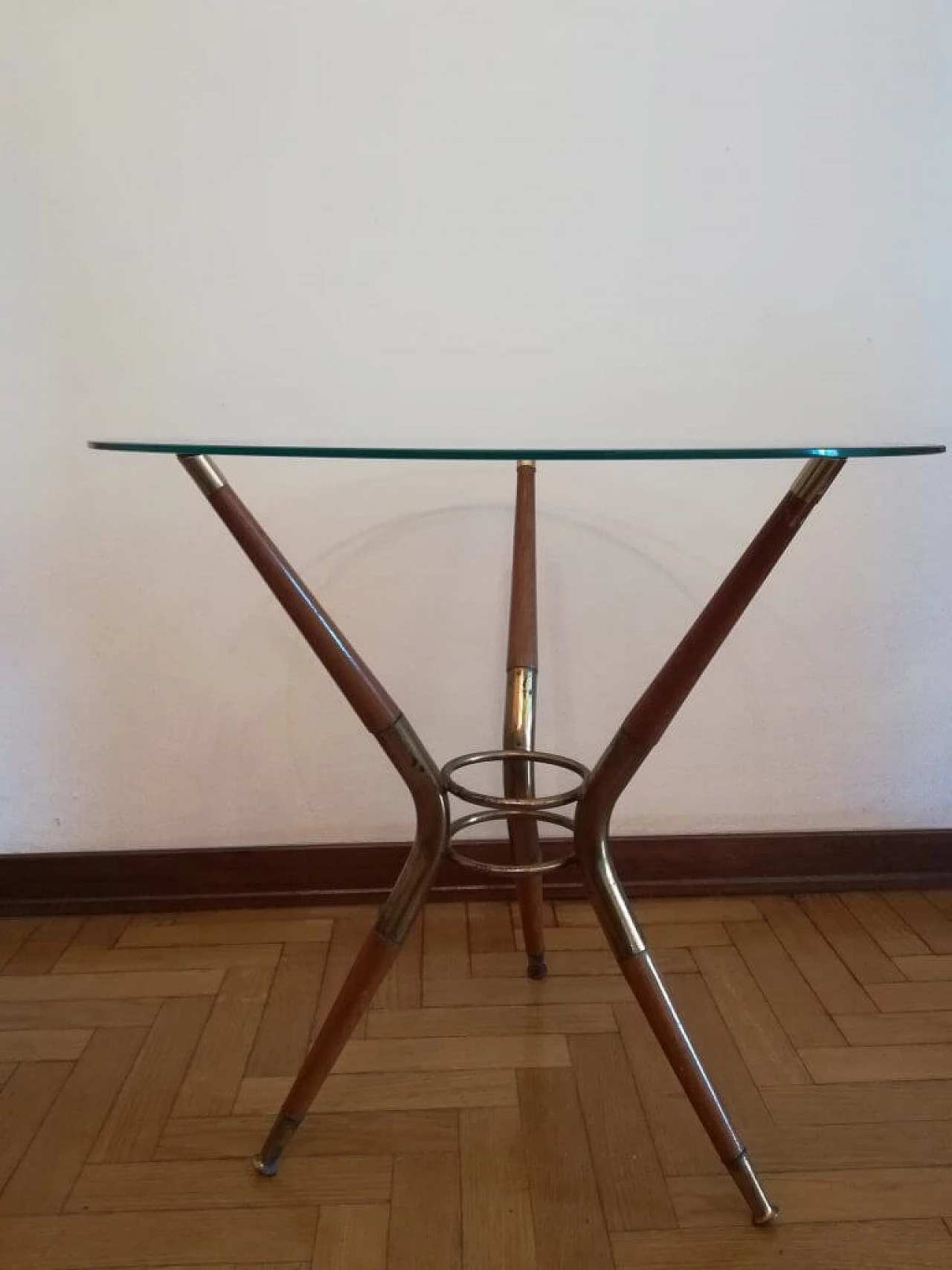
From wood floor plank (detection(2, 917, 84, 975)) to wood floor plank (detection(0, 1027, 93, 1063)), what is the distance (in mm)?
168

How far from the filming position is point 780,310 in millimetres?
1612

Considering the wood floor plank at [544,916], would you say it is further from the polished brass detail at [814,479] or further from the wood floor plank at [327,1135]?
the polished brass detail at [814,479]

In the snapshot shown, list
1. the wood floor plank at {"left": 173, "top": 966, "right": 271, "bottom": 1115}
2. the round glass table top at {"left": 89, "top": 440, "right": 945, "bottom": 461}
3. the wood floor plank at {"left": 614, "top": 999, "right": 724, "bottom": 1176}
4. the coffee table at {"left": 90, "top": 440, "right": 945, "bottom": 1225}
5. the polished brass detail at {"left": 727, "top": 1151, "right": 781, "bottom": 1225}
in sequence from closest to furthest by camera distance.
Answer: the round glass table top at {"left": 89, "top": 440, "right": 945, "bottom": 461} → the coffee table at {"left": 90, "top": 440, "right": 945, "bottom": 1225} → the polished brass detail at {"left": 727, "top": 1151, "right": 781, "bottom": 1225} → the wood floor plank at {"left": 614, "top": 999, "right": 724, "bottom": 1176} → the wood floor plank at {"left": 173, "top": 966, "right": 271, "bottom": 1115}

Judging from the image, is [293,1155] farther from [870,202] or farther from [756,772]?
[870,202]

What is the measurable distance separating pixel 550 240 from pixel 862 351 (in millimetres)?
578

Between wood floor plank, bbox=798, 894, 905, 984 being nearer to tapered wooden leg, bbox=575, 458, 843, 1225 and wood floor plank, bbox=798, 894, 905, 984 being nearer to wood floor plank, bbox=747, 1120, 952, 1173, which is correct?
wood floor plank, bbox=747, 1120, 952, 1173

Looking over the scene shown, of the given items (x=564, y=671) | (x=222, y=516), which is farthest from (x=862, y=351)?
(x=222, y=516)

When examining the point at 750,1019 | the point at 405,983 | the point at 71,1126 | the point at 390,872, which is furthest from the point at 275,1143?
the point at 750,1019

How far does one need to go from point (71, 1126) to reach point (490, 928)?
0.76 meters

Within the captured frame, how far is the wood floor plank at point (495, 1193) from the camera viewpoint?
1.11 m

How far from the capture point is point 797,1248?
3.70 ft

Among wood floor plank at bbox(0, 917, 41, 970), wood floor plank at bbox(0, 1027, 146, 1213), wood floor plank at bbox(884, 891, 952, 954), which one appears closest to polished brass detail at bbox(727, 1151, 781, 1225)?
wood floor plank at bbox(884, 891, 952, 954)

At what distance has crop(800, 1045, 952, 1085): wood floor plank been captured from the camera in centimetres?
140

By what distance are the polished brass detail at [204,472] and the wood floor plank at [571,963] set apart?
0.98 metres
